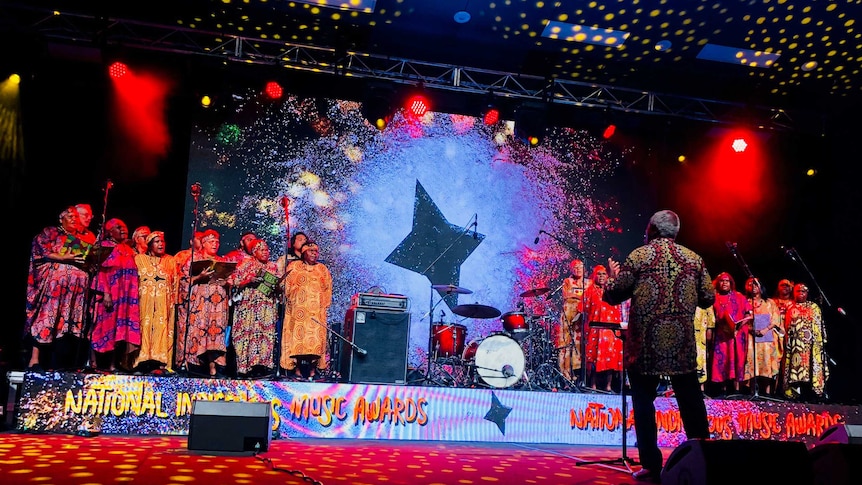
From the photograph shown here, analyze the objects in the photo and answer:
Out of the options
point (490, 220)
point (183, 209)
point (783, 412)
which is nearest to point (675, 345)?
point (783, 412)

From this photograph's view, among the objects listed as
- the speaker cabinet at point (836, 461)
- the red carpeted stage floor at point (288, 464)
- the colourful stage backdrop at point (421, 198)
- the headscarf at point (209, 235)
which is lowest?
the red carpeted stage floor at point (288, 464)

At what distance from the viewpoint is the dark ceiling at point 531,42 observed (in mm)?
8148

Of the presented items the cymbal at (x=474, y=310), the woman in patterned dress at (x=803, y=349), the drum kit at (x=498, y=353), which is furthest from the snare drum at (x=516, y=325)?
the woman in patterned dress at (x=803, y=349)

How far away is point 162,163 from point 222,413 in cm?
567

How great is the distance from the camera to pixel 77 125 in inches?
365

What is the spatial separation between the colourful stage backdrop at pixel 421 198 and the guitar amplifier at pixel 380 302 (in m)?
1.53

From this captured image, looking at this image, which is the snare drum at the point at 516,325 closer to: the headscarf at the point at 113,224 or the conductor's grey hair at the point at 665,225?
the conductor's grey hair at the point at 665,225

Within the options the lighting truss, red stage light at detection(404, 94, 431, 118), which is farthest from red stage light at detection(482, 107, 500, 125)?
red stage light at detection(404, 94, 431, 118)

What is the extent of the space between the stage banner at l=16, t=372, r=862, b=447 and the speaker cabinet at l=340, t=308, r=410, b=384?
110 centimetres

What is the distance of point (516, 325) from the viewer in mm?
8914

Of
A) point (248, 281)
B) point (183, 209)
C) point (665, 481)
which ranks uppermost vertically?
point (183, 209)

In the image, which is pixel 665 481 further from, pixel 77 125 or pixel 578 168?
pixel 77 125

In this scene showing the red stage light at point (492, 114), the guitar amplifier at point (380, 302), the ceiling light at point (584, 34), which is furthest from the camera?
the red stage light at point (492, 114)

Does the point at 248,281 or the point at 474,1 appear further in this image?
the point at 248,281
